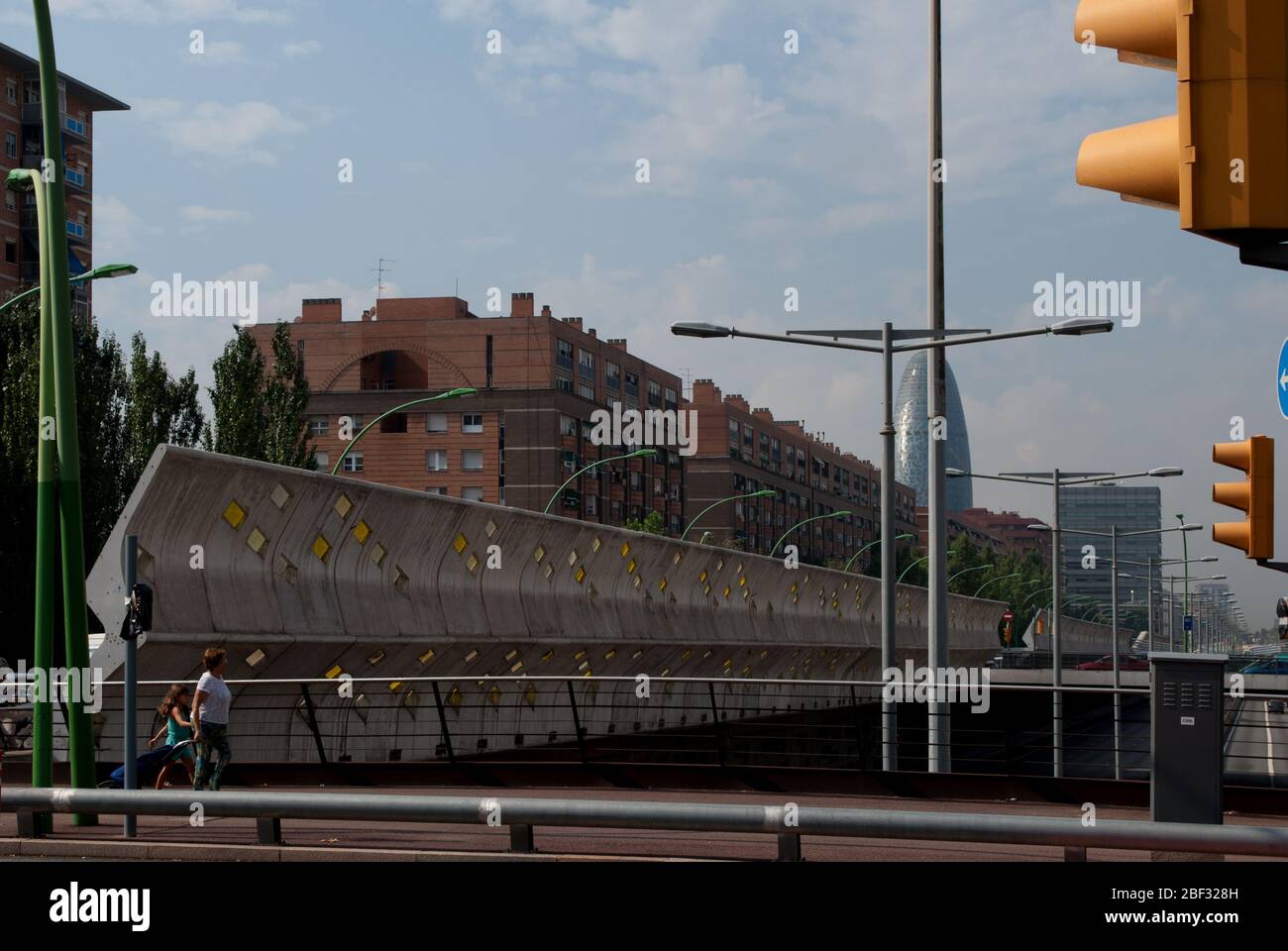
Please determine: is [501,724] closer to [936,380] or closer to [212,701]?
[936,380]

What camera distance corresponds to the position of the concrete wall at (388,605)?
1861 centimetres

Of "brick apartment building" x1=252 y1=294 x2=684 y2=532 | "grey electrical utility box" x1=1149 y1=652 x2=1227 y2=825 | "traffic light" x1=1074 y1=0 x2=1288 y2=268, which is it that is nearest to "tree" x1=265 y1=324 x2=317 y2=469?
"brick apartment building" x1=252 y1=294 x2=684 y2=532

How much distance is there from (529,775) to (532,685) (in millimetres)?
10968

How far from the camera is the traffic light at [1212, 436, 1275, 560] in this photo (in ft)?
24.9

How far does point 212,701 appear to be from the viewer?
15438 mm

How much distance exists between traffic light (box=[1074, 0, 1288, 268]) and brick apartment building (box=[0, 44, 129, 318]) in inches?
3089

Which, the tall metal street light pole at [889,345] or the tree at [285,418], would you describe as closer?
the tall metal street light pole at [889,345]

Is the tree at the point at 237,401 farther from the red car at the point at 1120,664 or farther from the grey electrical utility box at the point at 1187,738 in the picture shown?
the grey electrical utility box at the point at 1187,738

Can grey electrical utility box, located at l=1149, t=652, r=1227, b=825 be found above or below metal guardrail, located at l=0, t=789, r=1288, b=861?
above

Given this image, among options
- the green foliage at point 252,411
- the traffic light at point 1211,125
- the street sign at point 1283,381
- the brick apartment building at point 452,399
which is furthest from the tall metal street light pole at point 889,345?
the brick apartment building at point 452,399

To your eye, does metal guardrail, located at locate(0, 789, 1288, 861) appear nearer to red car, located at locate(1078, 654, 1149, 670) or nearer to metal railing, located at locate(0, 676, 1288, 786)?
metal railing, located at locate(0, 676, 1288, 786)

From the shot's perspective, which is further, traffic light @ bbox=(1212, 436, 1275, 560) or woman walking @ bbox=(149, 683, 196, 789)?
woman walking @ bbox=(149, 683, 196, 789)

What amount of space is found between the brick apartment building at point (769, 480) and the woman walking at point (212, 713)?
109 meters
